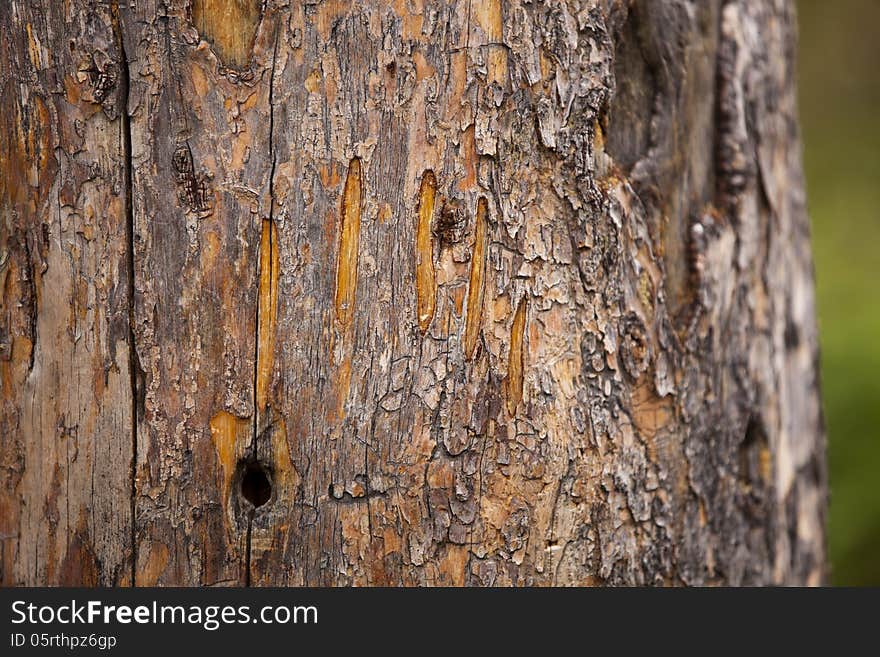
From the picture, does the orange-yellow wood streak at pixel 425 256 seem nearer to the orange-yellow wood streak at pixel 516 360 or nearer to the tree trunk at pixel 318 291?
the tree trunk at pixel 318 291

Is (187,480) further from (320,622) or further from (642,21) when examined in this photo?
(642,21)

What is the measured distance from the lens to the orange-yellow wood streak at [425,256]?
1552 mm

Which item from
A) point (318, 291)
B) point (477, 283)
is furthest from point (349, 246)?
point (477, 283)

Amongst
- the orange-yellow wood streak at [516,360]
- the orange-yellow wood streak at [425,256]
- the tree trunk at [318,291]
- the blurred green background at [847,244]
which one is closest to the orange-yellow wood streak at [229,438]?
the tree trunk at [318,291]

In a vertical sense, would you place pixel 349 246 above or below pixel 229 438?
above

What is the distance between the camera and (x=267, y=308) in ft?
5.08

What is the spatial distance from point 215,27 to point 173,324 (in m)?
0.56

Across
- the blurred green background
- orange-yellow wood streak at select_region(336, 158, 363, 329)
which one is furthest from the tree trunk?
the blurred green background

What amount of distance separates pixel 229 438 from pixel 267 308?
263 millimetres

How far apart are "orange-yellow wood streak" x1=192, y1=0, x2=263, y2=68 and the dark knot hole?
0.78 metres

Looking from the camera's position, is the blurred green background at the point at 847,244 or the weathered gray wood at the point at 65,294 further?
the blurred green background at the point at 847,244

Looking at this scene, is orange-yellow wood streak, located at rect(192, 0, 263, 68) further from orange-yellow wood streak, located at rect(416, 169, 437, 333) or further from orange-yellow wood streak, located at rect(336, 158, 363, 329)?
orange-yellow wood streak, located at rect(416, 169, 437, 333)

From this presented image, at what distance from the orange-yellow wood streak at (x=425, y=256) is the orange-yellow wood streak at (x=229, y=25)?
1.35 ft

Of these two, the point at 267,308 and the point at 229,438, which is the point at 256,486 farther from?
the point at 267,308
